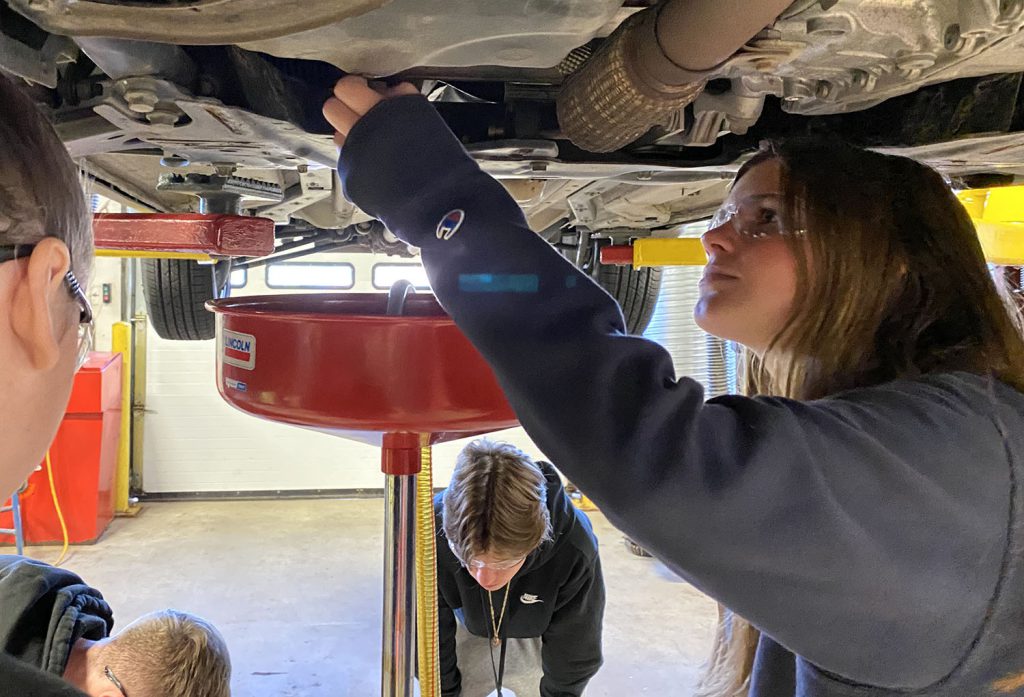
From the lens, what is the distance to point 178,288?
7.27 ft

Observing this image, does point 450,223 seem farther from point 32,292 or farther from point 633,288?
point 633,288

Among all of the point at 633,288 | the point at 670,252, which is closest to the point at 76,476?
the point at 633,288

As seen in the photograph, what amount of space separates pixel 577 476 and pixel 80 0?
0.45 metres

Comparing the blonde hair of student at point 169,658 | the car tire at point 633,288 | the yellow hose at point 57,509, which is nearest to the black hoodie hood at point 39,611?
the blonde hair of student at point 169,658

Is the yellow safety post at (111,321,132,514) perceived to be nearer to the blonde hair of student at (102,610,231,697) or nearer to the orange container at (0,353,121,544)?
the orange container at (0,353,121,544)

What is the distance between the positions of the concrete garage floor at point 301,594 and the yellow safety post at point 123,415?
0.16 m

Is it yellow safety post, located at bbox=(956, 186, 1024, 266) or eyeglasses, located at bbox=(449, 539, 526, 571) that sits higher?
yellow safety post, located at bbox=(956, 186, 1024, 266)

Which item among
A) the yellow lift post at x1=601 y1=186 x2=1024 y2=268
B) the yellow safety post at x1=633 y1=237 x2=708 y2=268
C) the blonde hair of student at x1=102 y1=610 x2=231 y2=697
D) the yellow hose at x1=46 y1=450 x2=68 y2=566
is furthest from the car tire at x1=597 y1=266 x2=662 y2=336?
the yellow hose at x1=46 y1=450 x2=68 y2=566

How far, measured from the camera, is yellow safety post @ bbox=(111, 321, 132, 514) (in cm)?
402

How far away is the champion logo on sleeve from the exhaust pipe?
228 millimetres

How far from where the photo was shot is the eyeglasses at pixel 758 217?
2.08ft

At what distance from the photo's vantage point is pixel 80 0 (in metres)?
0.49

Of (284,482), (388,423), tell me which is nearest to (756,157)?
(388,423)

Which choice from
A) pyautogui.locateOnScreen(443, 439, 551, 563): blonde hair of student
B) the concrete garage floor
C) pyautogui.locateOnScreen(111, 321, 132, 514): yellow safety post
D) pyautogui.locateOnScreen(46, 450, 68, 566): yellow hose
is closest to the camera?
pyautogui.locateOnScreen(443, 439, 551, 563): blonde hair of student
